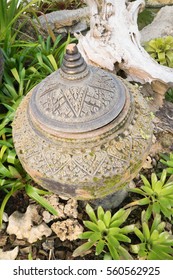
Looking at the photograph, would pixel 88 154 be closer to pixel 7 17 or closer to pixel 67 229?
pixel 67 229

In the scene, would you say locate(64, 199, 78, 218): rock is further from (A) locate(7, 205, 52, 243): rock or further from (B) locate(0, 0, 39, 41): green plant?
(B) locate(0, 0, 39, 41): green plant

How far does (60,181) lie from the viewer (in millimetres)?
1343

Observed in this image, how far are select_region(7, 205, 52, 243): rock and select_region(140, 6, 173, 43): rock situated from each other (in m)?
2.11

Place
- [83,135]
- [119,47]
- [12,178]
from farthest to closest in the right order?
[119,47] < [12,178] < [83,135]

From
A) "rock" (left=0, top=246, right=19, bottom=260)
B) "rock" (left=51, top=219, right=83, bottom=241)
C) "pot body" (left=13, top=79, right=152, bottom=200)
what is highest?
"pot body" (left=13, top=79, right=152, bottom=200)

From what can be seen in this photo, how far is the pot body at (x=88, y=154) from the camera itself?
51.9 inches

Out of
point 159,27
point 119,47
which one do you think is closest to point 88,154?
point 119,47

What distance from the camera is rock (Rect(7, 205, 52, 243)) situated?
1827mm

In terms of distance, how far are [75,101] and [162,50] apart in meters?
1.89

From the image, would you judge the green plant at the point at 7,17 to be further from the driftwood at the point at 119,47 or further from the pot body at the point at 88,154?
the pot body at the point at 88,154

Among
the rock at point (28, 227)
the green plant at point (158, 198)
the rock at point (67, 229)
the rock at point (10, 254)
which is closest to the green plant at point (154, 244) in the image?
the green plant at point (158, 198)

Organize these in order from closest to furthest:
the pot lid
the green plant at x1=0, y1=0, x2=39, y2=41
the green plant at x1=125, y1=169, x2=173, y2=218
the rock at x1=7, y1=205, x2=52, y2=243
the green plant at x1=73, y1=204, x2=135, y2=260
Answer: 1. the pot lid
2. the green plant at x1=73, y1=204, x2=135, y2=260
3. the green plant at x1=125, y1=169, x2=173, y2=218
4. the rock at x1=7, y1=205, x2=52, y2=243
5. the green plant at x1=0, y1=0, x2=39, y2=41

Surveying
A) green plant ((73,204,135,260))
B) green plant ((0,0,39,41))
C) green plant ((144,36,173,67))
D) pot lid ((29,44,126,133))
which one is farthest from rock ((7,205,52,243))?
green plant ((144,36,173,67))

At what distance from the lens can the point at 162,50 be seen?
114 inches
